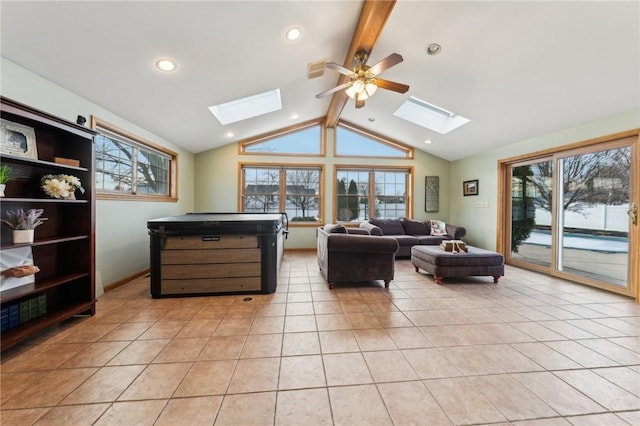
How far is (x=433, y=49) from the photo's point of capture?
3.05 m

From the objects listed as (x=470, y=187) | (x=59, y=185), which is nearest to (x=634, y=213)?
(x=470, y=187)

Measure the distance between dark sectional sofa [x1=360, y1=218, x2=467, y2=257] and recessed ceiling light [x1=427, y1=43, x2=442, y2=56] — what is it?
10.0 feet

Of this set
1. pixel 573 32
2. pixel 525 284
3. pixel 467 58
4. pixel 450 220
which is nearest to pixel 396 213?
pixel 450 220

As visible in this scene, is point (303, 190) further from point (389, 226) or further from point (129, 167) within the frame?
point (129, 167)

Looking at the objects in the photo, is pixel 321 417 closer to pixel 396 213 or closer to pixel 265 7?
pixel 265 7

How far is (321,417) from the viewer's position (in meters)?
1.31

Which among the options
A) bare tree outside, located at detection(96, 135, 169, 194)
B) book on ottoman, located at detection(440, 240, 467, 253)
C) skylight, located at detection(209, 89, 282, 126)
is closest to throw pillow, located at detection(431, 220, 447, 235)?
book on ottoman, located at detection(440, 240, 467, 253)

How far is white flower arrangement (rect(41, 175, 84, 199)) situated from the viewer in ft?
6.84

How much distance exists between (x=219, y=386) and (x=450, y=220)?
21.3 ft

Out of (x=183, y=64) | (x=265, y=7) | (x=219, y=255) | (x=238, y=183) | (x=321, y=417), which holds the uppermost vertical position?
(x=265, y=7)

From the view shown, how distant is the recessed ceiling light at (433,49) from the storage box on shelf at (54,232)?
371 cm

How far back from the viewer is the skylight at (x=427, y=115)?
512 centimetres

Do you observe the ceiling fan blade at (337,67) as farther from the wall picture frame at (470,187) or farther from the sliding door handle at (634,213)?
the wall picture frame at (470,187)

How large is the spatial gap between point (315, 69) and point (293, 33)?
0.92 meters
